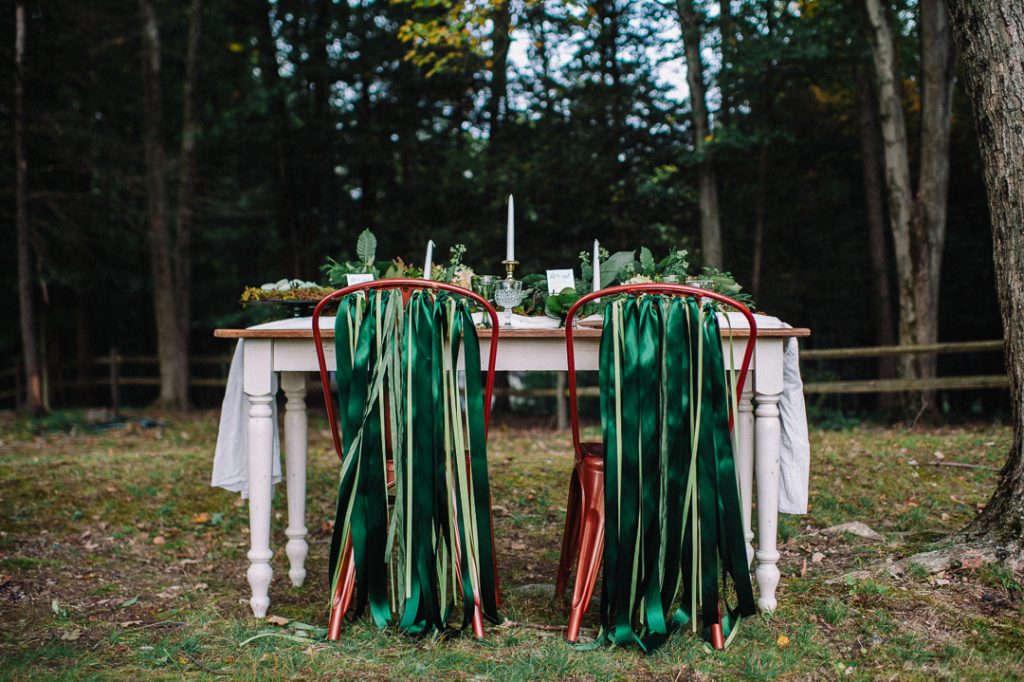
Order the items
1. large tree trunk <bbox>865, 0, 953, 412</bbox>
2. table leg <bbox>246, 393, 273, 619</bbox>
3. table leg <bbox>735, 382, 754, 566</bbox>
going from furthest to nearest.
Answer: large tree trunk <bbox>865, 0, 953, 412</bbox> → table leg <bbox>735, 382, 754, 566</bbox> → table leg <bbox>246, 393, 273, 619</bbox>

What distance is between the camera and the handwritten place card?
3.05 metres

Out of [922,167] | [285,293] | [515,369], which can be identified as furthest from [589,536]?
[922,167]

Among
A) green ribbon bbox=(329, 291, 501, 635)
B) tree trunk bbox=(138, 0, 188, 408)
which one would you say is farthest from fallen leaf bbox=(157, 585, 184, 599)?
tree trunk bbox=(138, 0, 188, 408)

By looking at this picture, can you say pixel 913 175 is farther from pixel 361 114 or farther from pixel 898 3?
pixel 361 114

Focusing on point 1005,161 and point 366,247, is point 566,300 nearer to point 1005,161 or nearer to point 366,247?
point 366,247

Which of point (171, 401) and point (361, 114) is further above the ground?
point (361, 114)

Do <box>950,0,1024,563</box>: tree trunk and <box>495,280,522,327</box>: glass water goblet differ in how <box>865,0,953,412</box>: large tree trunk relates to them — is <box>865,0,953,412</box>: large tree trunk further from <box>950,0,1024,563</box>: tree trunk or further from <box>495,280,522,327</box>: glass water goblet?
<box>495,280,522,327</box>: glass water goblet

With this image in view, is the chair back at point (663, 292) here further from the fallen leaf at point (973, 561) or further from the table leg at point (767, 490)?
the fallen leaf at point (973, 561)

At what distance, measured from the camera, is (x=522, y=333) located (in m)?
2.71

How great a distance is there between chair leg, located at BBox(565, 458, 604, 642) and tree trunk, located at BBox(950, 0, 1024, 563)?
153cm

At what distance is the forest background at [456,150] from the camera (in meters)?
9.78

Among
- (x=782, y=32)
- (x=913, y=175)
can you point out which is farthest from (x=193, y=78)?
(x=913, y=175)

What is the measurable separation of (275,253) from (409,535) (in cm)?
1096

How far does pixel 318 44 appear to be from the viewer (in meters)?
11.5
